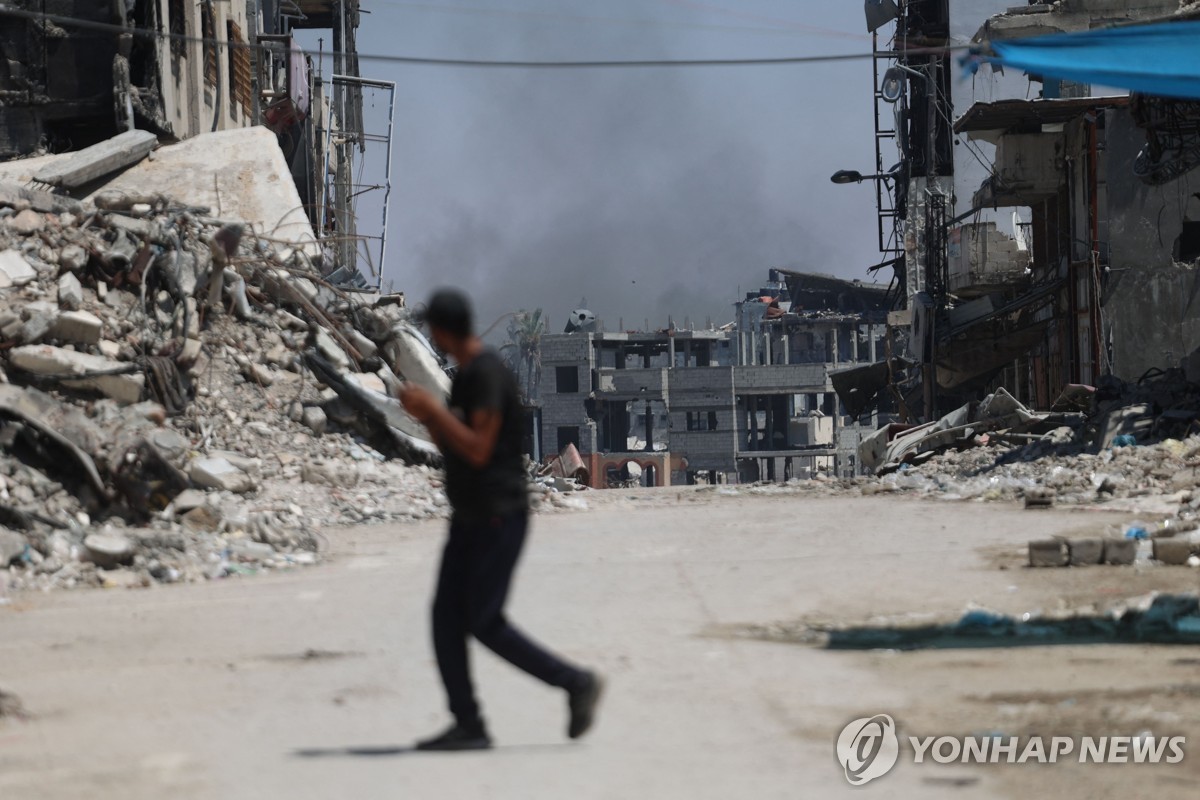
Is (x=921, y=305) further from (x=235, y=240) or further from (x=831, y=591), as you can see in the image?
(x=831, y=591)

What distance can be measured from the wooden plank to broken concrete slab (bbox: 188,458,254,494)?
294 inches

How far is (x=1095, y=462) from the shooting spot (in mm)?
15727

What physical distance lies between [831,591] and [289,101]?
28.7 m

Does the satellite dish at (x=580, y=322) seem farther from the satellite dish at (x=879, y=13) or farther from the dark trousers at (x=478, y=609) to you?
the dark trousers at (x=478, y=609)

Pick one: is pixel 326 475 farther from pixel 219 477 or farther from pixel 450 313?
pixel 450 313

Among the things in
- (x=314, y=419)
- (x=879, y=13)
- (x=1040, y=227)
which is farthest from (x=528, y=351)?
(x=314, y=419)

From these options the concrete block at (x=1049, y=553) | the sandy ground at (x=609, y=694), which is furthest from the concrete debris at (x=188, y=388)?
the concrete block at (x=1049, y=553)

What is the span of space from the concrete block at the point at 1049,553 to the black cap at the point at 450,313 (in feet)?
16.5

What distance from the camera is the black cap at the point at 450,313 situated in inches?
166

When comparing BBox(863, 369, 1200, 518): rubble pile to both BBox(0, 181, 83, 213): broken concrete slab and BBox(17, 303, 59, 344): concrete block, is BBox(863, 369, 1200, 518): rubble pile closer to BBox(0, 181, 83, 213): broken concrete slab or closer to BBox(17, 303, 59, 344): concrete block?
BBox(17, 303, 59, 344): concrete block

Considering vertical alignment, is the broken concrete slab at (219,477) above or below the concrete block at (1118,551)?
above

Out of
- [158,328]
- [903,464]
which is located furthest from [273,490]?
[903,464]

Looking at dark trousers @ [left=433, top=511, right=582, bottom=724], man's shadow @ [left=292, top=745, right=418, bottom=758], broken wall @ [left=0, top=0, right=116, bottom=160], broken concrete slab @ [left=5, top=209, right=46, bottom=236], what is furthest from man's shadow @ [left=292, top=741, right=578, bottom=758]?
broken wall @ [left=0, top=0, right=116, bottom=160]

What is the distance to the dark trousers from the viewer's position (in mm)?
4098
